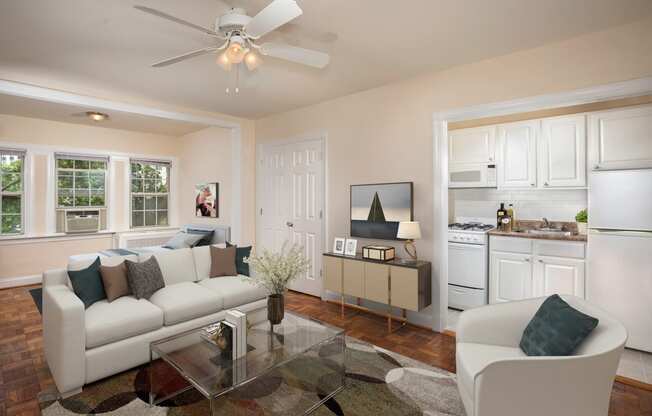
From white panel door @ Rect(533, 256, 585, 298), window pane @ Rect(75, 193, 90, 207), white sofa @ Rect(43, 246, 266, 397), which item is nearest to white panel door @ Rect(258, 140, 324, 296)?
white sofa @ Rect(43, 246, 266, 397)

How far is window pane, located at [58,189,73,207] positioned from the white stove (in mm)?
6102

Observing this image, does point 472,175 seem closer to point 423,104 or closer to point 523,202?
point 523,202

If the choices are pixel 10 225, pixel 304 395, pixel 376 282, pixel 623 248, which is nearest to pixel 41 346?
pixel 304 395

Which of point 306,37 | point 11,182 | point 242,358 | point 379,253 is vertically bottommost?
point 242,358

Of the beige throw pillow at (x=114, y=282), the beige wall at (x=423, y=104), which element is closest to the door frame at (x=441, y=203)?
the beige wall at (x=423, y=104)

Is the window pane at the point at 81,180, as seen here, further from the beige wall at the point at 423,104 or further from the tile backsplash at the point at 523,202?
the tile backsplash at the point at 523,202

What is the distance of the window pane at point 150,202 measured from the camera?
6.60m

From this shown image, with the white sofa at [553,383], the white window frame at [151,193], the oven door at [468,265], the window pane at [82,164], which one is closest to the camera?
the white sofa at [553,383]

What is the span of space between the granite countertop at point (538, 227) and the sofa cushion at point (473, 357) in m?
1.89

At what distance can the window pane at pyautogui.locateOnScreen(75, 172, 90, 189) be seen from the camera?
5.80m

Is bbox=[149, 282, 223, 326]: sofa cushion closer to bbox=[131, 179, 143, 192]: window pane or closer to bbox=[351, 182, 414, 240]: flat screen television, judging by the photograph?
bbox=[351, 182, 414, 240]: flat screen television

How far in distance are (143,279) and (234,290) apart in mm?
815

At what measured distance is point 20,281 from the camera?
5.21 metres

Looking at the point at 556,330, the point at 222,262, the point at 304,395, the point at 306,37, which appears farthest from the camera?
the point at 222,262
